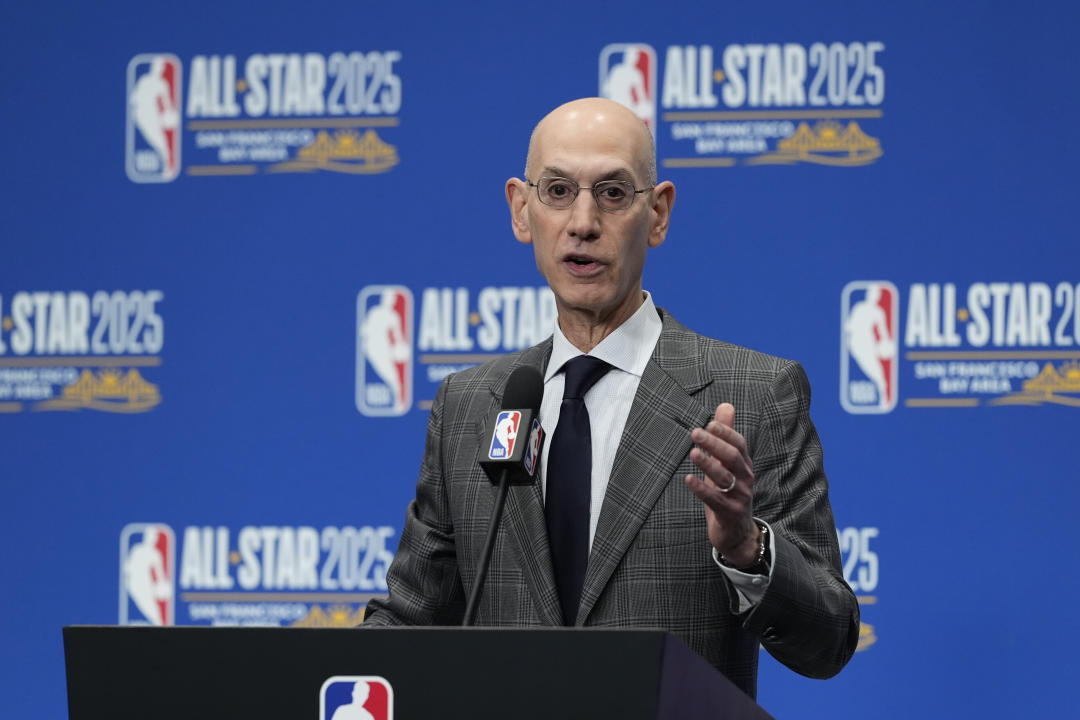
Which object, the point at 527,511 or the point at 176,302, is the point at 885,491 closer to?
the point at 527,511

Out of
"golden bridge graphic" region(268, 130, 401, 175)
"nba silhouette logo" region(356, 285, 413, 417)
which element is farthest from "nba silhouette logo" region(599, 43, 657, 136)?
"nba silhouette logo" region(356, 285, 413, 417)

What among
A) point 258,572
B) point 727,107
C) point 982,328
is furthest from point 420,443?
point 982,328

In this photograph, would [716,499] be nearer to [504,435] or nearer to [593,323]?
[504,435]

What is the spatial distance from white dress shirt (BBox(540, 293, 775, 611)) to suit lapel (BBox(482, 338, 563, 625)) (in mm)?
35

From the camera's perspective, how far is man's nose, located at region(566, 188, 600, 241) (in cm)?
199

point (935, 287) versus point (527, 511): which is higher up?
point (935, 287)

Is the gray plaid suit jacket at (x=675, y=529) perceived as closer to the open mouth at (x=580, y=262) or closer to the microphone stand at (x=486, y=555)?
the open mouth at (x=580, y=262)

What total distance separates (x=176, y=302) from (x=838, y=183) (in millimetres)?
1818

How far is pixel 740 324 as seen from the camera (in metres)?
3.41

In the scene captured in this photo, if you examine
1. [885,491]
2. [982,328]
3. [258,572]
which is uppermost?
[982,328]

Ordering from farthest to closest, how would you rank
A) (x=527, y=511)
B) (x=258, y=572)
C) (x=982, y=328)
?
(x=258, y=572), (x=982, y=328), (x=527, y=511)

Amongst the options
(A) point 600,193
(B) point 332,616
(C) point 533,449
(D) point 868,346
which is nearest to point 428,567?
(C) point 533,449

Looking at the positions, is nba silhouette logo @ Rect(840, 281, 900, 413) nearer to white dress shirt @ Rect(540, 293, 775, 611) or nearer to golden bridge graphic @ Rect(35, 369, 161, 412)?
white dress shirt @ Rect(540, 293, 775, 611)

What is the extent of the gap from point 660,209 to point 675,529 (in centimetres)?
53
